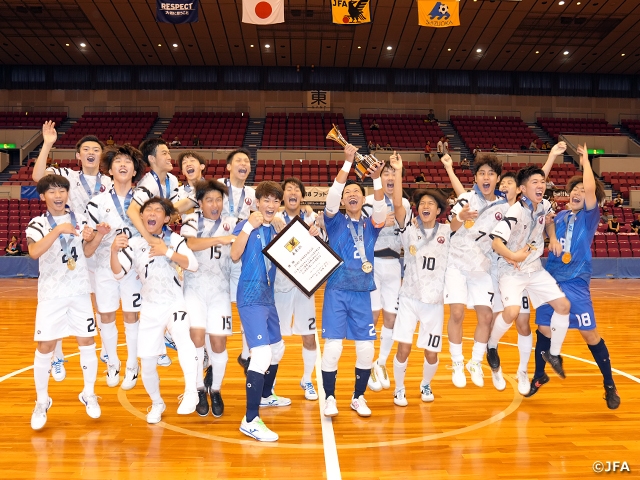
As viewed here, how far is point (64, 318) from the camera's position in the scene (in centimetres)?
505

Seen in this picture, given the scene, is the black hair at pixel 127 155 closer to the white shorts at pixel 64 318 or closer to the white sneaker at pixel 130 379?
the white shorts at pixel 64 318

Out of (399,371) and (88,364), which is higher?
(88,364)

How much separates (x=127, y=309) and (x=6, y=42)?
26362 millimetres

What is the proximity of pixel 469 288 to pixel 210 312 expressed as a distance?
2730 millimetres

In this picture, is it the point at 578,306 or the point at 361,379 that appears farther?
the point at 578,306

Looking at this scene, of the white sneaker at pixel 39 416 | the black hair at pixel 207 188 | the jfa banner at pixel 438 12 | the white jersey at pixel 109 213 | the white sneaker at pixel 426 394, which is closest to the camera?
the white sneaker at pixel 39 416

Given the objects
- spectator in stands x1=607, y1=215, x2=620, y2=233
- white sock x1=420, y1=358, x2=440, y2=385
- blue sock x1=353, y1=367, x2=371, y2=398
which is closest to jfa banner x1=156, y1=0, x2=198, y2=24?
white sock x1=420, y1=358, x2=440, y2=385

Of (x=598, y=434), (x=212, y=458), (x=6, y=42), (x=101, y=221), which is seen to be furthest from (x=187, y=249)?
(x=6, y=42)

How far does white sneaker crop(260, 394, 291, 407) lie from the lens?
5.52 meters

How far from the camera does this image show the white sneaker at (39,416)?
4832 millimetres

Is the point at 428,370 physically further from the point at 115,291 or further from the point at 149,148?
the point at 149,148

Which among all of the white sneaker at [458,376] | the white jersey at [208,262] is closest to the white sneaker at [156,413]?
the white jersey at [208,262]

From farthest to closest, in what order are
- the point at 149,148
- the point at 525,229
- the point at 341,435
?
the point at 149,148, the point at 525,229, the point at 341,435

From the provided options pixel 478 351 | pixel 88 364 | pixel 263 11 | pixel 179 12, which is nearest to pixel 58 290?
pixel 88 364
